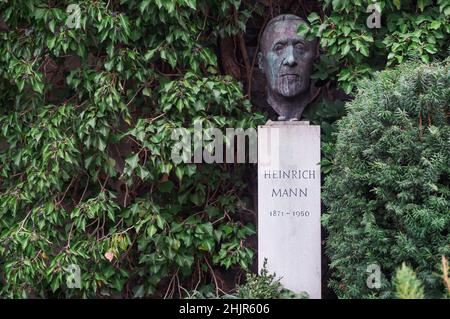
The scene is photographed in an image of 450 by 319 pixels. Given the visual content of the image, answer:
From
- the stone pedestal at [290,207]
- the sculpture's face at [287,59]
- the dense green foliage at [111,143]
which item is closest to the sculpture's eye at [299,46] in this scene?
the sculpture's face at [287,59]

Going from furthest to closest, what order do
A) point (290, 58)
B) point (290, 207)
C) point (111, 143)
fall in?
point (111, 143), point (290, 58), point (290, 207)

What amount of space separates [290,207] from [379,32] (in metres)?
1.32

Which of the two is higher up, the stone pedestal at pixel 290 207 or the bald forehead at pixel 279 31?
the bald forehead at pixel 279 31

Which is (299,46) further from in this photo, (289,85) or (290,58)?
(289,85)

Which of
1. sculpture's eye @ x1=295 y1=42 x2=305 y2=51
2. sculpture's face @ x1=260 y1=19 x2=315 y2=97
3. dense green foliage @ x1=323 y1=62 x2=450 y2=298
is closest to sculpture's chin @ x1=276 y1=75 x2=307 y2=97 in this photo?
sculpture's face @ x1=260 y1=19 x2=315 y2=97

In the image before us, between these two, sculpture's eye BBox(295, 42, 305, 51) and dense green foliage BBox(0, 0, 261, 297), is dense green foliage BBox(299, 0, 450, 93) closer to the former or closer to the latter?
sculpture's eye BBox(295, 42, 305, 51)

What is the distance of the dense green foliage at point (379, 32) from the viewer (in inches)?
196

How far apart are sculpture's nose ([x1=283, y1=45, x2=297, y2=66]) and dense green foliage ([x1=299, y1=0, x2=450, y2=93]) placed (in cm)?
16

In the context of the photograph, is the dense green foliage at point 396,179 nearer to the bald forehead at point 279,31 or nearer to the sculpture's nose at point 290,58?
the sculpture's nose at point 290,58

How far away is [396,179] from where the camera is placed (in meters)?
4.17

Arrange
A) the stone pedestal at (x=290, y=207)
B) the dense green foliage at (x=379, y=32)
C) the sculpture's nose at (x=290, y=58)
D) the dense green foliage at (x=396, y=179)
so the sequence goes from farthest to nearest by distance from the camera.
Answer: the sculpture's nose at (x=290, y=58) < the dense green foliage at (x=379, y=32) < the stone pedestal at (x=290, y=207) < the dense green foliage at (x=396, y=179)

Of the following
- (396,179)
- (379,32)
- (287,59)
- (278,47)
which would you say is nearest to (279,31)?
(278,47)

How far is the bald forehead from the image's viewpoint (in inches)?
206

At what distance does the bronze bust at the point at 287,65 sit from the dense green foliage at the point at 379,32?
0.44ft
